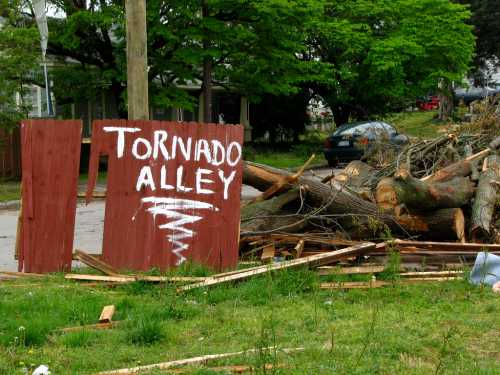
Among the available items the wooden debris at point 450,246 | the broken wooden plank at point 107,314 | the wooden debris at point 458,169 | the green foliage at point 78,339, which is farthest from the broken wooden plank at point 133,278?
the wooden debris at point 458,169

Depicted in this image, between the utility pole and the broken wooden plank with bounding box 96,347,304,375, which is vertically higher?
the utility pole

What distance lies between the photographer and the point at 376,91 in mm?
29125

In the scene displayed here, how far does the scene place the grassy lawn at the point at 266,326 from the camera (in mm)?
4727

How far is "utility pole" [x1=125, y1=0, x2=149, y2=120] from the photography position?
9508mm

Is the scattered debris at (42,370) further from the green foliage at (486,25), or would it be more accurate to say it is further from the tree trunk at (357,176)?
the green foliage at (486,25)

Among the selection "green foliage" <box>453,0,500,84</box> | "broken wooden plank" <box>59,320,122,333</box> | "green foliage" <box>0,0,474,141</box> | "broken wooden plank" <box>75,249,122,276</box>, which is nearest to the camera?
"broken wooden plank" <box>59,320,122,333</box>

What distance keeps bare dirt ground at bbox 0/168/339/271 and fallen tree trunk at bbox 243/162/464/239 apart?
46.9 inches

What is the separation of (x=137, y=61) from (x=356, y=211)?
3.58m

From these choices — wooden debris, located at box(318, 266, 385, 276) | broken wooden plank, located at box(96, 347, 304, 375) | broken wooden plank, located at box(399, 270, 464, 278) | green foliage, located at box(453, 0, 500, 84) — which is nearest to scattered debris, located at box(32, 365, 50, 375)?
broken wooden plank, located at box(96, 347, 304, 375)

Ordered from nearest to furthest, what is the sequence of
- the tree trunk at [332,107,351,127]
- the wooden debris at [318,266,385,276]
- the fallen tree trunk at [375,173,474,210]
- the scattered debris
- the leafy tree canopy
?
the scattered debris, the wooden debris at [318,266,385,276], the fallen tree trunk at [375,173,474,210], the leafy tree canopy, the tree trunk at [332,107,351,127]

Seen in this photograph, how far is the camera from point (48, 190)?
7.74 m

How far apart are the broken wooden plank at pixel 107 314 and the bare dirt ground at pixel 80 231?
3.18m

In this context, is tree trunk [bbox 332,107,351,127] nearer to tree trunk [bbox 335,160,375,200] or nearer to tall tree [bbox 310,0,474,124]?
tall tree [bbox 310,0,474,124]

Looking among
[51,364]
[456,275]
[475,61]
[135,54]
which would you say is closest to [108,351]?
[51,364]
